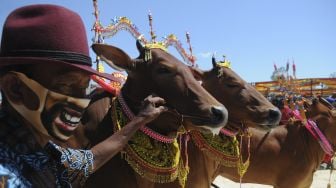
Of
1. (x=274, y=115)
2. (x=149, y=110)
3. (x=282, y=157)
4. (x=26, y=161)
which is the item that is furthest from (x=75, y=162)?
(x=282, y=157)

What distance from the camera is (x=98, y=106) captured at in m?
2.82

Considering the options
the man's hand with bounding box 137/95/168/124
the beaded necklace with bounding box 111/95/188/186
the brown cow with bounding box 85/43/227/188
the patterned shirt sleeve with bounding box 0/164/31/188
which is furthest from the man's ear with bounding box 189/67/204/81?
the patterned shirt sleeve with bounding box 0/164/31/188

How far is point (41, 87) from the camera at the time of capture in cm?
140

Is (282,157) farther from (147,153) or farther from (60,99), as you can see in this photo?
(60,99)

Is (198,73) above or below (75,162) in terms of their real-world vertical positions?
below

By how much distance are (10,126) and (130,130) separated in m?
0.73

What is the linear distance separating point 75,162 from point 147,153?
3.73 ft

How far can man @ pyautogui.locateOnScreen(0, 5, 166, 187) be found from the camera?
1.31 m

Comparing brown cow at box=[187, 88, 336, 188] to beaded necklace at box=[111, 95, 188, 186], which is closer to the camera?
beaded necklace at box=[111, 95, 188, 186]

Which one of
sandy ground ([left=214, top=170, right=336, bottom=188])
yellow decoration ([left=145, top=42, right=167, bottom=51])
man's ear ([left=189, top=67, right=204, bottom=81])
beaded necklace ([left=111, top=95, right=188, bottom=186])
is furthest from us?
sandy ground ([left=214, top=170, right=336, bottom=188])

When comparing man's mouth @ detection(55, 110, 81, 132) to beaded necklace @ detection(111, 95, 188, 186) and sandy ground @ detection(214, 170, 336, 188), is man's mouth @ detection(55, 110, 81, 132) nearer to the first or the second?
beaded necklace @ detection(111, 95, 188, 186)

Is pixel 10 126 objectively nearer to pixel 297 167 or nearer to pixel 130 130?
pixel 130 130

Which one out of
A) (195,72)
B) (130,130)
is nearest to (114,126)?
(130,130)

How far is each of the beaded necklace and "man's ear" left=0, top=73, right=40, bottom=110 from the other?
1.23 m
